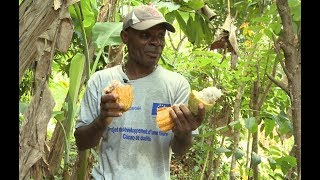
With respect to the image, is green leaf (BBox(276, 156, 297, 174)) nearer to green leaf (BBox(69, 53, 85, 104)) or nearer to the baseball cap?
the baseball cap

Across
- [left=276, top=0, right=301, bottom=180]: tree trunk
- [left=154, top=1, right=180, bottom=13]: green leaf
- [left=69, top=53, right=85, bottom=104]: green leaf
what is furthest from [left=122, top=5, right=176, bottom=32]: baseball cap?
[left=154, top=1, right=180, bottom=13]: green leaf

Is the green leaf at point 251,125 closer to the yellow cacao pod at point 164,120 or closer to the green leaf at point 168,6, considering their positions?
the yellow cacao pod at point 164,120

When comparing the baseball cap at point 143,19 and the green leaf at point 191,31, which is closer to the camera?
the baseball cap at point 143,19

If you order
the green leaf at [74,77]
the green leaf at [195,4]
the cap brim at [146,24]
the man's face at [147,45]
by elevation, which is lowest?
the green leaf at [74,77]

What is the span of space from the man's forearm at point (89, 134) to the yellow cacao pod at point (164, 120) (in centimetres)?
24

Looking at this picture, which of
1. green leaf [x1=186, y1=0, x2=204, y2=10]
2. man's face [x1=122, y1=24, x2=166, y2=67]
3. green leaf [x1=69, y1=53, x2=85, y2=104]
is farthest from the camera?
green leaf [x1=186, y1=0, x2=204, y2=10]

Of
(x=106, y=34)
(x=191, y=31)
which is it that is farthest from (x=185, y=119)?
(x=191, y=31)

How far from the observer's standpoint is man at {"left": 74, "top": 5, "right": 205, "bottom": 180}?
6.46 ft

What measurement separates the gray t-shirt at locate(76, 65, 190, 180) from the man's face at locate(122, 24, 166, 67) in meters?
0.08

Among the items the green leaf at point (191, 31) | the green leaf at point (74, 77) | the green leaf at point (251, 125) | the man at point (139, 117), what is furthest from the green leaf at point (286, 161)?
the green leaf at point (191, 31)

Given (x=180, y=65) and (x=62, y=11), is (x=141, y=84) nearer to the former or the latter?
(x=62, y=11)

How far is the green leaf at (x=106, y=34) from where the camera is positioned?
2848mm

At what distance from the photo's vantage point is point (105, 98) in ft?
5.69
